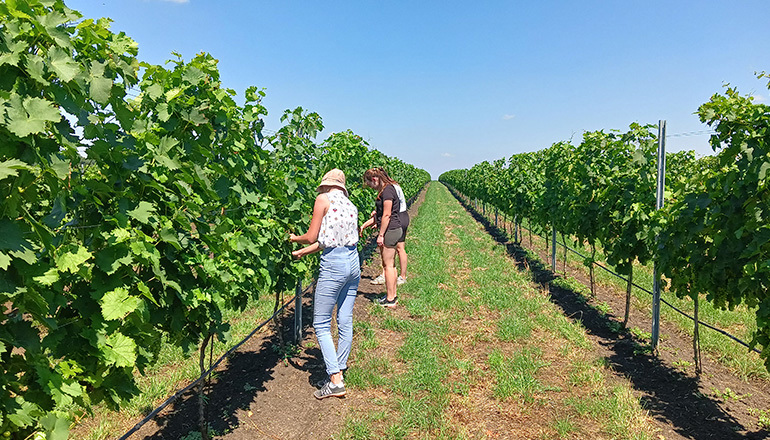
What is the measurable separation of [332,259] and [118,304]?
6.11ft

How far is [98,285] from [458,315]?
4.72m

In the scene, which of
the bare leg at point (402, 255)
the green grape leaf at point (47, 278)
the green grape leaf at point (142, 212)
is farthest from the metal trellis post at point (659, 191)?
the green grape leaf at point (47, 278)

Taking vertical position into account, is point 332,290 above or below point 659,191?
below

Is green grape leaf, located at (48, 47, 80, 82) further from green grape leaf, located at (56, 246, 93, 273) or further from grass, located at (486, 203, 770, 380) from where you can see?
grass, located at (486, 203, 770, 380)

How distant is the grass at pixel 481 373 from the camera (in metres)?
3.44

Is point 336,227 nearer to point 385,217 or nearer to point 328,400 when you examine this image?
point 328,400

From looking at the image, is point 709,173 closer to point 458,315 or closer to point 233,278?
point 458,315

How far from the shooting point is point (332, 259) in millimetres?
3674

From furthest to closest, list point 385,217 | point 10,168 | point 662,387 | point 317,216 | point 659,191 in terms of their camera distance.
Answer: point 385,217 → point 659,191 → point 662,387 → point 317,216 → point 10,168

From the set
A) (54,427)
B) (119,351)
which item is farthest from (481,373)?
(54,427)

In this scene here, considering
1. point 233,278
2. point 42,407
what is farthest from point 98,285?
→ point 233,278

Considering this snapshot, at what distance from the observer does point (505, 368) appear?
4.41 m

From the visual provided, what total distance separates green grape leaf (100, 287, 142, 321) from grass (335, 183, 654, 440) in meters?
1.93

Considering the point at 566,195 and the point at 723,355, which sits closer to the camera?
the point at 723,355
